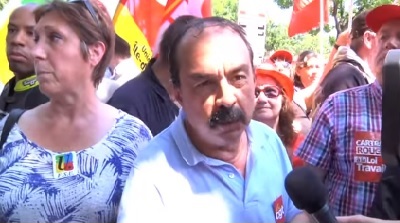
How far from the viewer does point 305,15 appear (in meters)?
8.77

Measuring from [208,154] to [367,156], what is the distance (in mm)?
877

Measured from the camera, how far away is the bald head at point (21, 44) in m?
3.81

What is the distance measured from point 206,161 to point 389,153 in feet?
1.80

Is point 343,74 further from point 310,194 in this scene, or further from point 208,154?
point 310,194

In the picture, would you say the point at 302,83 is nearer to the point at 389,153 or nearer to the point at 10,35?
the point at 10,35

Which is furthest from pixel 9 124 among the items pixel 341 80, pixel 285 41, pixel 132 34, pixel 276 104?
pixel 285 41

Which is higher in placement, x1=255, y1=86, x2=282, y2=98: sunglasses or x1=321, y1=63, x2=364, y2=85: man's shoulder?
x1=321, y1=63, x2=364, y2=85: man's shoulder

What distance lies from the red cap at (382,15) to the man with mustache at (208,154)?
996 millimetres

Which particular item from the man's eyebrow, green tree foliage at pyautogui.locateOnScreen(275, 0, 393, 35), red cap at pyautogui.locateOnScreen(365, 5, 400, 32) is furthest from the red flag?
Answer: green tree foliage at pyautogui.locateOnScreen(275, 0, 393, 35)

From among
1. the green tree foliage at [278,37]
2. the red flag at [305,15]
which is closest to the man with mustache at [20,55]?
the red flag at [305,15]

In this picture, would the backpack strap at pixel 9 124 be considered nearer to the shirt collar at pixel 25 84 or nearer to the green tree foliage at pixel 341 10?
the shirt collar at pixel 25 84

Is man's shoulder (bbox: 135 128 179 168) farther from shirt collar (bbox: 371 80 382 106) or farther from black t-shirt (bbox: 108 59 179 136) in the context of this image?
black t-shirt (bbox: 108 59 179 136)

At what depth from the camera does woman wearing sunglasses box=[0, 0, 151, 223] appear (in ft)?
7.64

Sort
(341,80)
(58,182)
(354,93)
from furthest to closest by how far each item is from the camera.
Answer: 1. (341,80)
2. (354,93)
3. (58,182)
